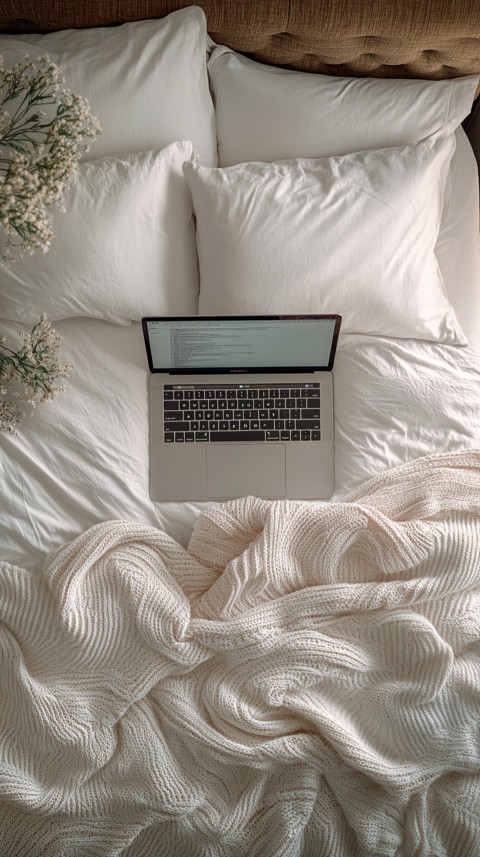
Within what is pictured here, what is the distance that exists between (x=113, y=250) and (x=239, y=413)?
407mm

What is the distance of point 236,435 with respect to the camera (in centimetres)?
141

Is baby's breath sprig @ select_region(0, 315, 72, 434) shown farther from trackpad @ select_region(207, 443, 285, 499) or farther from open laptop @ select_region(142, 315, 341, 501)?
trackpad @ select_region(207, 443, 285, 499)

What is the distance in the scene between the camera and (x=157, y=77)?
1395 millimetres

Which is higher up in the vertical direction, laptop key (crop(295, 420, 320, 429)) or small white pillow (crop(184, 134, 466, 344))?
small white pillow (crop(184, 134, 466, 344))

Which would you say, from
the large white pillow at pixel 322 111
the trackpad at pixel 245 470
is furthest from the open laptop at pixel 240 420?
the large white pillow at pixel 322 111

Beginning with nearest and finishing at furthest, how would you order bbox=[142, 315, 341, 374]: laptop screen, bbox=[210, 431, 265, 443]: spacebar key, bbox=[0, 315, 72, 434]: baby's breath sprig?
bbox=[0, 315, 72, 434]: baby's breath sprig → bbox=[142, 315, 341, 374]: laptop screen → bbox=[210, 431, 265, 443]: spacebar key

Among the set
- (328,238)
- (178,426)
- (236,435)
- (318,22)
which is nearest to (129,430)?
(178,426)

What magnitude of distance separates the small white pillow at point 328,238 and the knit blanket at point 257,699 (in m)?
0.42

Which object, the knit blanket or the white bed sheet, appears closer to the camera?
the knit blanket

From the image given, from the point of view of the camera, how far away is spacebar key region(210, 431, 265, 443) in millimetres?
1411

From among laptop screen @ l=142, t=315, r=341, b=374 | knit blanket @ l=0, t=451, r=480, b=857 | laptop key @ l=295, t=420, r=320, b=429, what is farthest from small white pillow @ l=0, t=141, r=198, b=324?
knit blanket @ l=0, t=451, r=480, b=857

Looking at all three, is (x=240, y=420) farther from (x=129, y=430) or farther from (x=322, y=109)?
(x=322, y=109)

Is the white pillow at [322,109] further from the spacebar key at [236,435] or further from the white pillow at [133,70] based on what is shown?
the spacebar key at [236,435]

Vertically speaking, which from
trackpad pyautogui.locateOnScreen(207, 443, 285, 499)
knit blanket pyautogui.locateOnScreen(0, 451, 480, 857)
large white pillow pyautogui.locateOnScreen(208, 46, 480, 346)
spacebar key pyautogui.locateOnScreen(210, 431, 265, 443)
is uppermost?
large white pillow pyautogui.locateOnScreen(208, 46, 480, 346)
